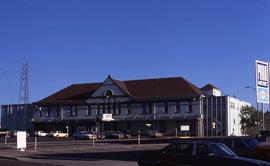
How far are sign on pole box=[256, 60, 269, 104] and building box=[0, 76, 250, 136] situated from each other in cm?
6079

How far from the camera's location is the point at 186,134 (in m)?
105

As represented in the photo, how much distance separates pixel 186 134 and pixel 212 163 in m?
86.8

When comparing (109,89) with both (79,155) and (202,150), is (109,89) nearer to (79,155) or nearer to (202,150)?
(79,155)

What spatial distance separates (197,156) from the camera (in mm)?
19531

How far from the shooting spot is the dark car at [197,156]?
62.1 feet

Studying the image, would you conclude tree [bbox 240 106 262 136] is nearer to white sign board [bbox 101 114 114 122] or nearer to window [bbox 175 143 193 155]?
white sign board [bbox 101 114 114 122]

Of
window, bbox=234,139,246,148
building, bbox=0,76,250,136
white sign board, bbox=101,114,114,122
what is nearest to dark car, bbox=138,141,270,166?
window, bbox=234,139,246,148

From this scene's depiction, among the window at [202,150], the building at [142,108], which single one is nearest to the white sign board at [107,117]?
the building at [142,108]

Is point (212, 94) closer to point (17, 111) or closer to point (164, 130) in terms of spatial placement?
point (164, 130)

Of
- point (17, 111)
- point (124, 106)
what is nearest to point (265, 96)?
point (124, 106)

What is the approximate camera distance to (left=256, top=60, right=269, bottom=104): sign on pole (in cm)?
3697

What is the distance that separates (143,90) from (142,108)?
4.39 m

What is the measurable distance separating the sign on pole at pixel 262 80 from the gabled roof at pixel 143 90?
69350 mm

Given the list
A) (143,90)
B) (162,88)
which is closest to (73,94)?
(143,90)
